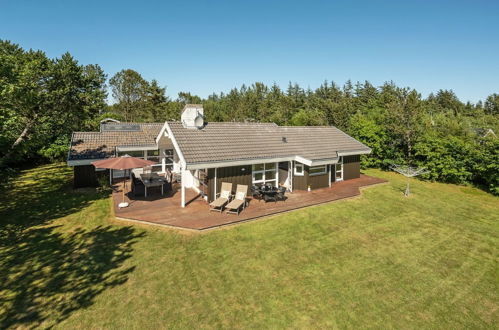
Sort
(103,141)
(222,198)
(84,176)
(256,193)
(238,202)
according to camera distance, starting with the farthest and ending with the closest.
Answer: (103,141) → (84,176) → (256,193) → (222,198) → (238,202)

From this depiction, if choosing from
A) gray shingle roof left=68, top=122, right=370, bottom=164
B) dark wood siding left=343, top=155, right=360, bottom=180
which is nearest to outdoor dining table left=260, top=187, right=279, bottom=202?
gray shingle roof left=68, top=122, right=370, bottom=164

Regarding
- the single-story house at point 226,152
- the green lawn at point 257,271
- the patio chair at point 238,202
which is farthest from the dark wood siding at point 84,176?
the patio chair at point 238,202

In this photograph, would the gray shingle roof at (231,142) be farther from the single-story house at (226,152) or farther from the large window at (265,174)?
the large window at (265,174)

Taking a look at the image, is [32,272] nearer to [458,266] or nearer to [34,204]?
[34,204]

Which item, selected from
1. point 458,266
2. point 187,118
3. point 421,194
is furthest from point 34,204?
point 421,194

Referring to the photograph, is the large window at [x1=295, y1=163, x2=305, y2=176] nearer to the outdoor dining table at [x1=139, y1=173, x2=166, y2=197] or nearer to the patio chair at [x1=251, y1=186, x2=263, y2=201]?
the patio chair at [x1=251, y1=186, x2=263, y2=201]

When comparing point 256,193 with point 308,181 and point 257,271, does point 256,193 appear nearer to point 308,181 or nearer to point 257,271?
point 308,181

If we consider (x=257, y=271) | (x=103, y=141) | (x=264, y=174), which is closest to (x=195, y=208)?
(x=264, y=174)
